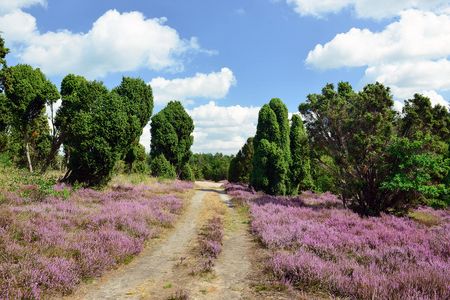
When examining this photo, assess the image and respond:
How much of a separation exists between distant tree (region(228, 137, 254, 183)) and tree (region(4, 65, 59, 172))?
3296cm

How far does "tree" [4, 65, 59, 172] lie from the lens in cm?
2505

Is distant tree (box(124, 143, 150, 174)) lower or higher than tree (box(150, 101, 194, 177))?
lower

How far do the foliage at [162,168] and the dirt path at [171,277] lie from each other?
92.3ft

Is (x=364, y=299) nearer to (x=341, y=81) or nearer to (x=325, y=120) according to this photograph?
(x=325, y=120)

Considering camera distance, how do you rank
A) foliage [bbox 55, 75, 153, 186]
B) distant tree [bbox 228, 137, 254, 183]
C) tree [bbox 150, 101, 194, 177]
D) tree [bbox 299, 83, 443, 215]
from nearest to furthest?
tree [bbox 299, 83, 443, 215] < foliage [bbox 55, 75, 153, 186] < tree [bbox 150, 101, 194, 177] < distant tree [bbox 228, 137, 254, 183]

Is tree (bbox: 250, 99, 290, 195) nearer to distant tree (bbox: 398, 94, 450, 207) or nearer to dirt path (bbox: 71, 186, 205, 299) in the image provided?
distant tree (bbox: 398, 94, 450, 207)

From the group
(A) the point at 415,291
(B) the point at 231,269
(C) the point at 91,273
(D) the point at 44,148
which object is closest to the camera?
(A) the point at 415,291

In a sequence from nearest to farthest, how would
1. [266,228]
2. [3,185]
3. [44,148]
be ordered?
[266,228], [3,185], [44,148]

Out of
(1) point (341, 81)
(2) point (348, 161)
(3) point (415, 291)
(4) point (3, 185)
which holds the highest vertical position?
(1) point (341, 81)

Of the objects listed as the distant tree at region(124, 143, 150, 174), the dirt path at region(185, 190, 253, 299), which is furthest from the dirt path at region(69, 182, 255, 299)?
the distant tree at region(124, 143, 150, 174)

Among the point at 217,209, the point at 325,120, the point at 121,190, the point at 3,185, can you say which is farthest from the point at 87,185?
the point at 325,120

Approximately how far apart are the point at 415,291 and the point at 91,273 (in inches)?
276

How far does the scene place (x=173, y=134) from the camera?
43.8 meters

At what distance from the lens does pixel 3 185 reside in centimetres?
1639
